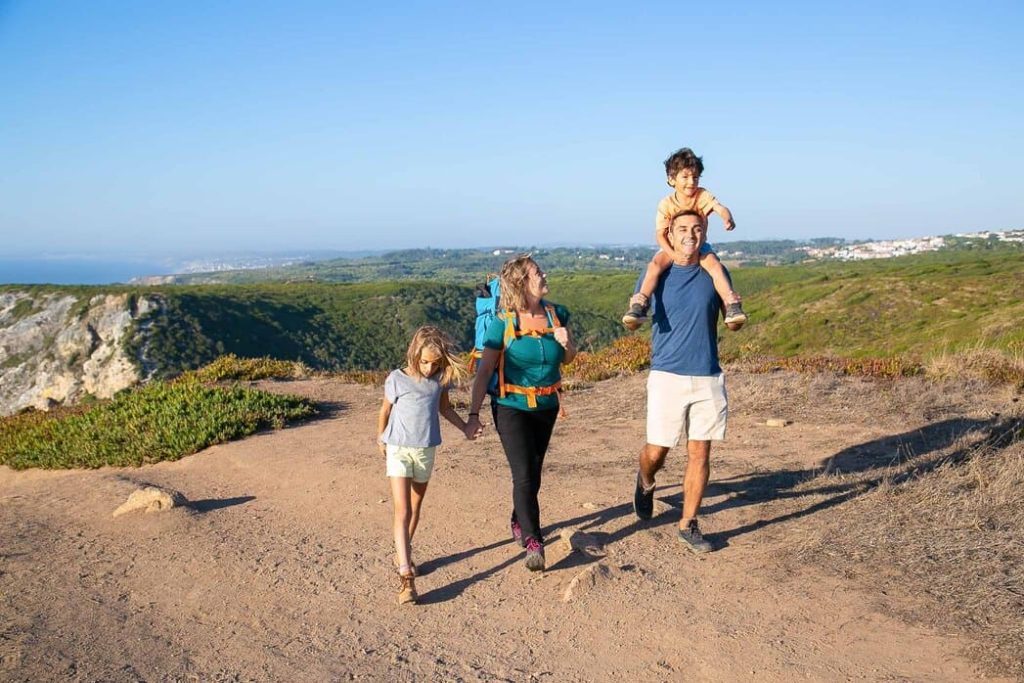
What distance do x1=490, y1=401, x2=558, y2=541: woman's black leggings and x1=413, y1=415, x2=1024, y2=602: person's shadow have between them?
0.41 meters

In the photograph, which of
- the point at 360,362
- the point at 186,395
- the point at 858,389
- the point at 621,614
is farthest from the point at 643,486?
the point at 360,362

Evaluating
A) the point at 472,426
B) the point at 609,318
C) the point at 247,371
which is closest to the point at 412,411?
the point at 472,426

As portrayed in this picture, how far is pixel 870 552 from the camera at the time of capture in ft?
16.9

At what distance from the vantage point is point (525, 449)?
16.0 feet

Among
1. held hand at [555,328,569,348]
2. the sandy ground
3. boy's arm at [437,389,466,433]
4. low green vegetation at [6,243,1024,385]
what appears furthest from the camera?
low green vegetation at [6,243,1024,385]

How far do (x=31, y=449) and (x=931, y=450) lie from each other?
9.50m

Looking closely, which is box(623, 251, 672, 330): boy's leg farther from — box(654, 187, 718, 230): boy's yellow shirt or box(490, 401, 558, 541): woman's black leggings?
box(490, 401, 558, 541): woman's black leggings

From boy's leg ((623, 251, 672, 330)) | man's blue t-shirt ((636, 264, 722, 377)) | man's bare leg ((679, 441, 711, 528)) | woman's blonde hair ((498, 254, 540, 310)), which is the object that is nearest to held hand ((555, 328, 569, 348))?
woman's blonde hair ((498, 254, 540, 310))

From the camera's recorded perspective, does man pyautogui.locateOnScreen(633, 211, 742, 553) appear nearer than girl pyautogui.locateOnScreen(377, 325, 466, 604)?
No

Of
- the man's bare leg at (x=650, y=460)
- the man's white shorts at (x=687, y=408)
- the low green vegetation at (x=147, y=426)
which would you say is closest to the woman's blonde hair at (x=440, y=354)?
the man's white shorts at (x=687, y=408)

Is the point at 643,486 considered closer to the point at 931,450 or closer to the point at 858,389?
the point at 931,450

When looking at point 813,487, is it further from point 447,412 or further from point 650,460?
point 447,412

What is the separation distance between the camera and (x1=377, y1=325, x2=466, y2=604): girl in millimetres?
4777

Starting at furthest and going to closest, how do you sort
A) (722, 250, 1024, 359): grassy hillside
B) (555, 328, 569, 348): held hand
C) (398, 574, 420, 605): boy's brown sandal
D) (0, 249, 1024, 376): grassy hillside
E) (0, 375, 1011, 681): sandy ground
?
(722, 250, 1024, 359): grassy hillside → (0, 249, 1024, 376): grassy hillside → (555, 328, 569, 348): held hand → (398, 574, 420, 605): boy's brown sandal → (0, 375, 1011, 681): sandy ground
